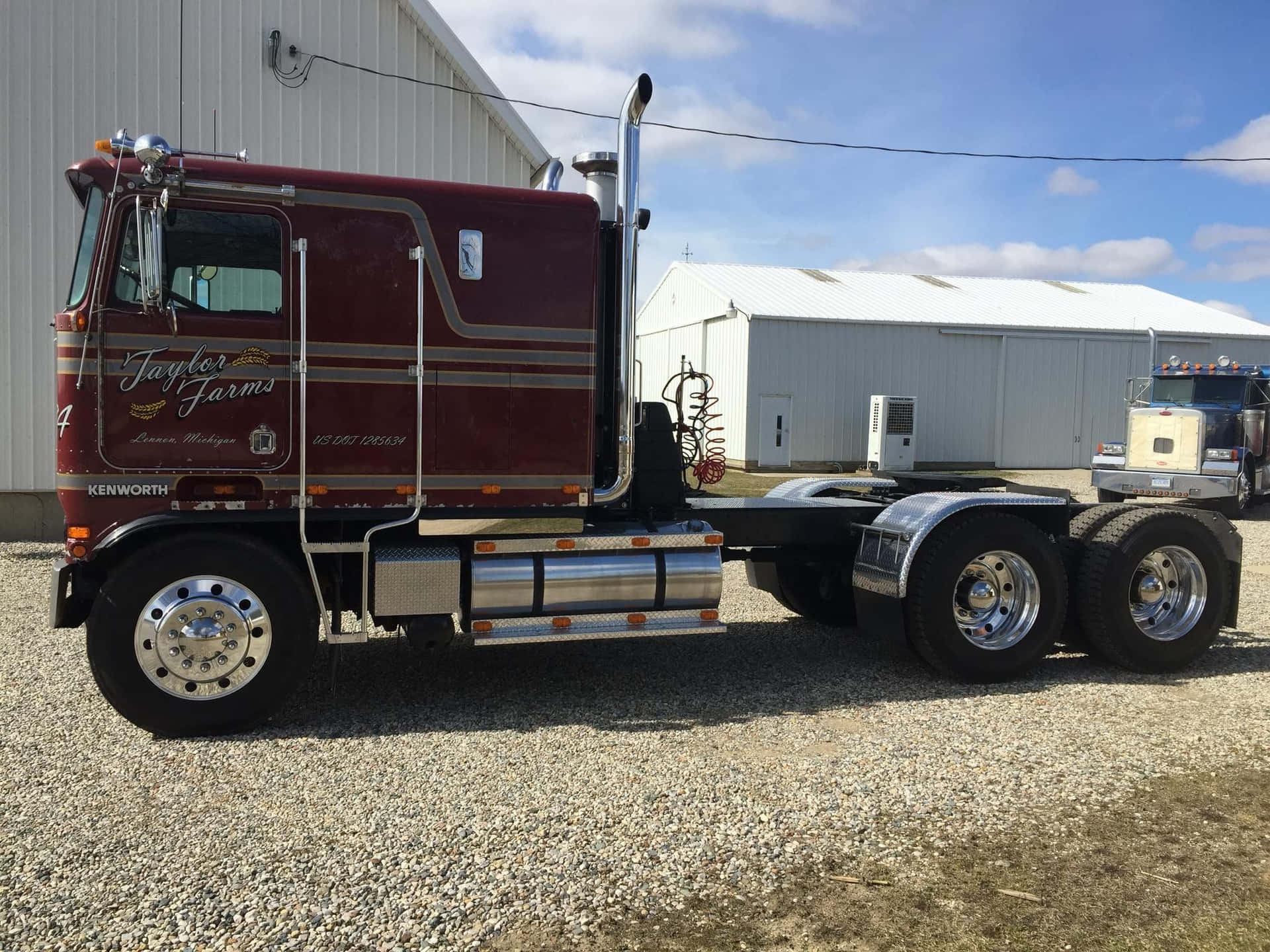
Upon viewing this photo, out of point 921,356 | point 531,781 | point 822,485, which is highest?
point 921,356

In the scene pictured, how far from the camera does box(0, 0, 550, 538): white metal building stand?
11227 mm

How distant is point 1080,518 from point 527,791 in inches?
184

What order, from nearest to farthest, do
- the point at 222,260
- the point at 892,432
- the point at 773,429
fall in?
1. the point at 222,260
2. the point at 892,432
3. the point at 773,429

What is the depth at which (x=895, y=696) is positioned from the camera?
6.30 metres

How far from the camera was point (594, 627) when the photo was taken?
6.01 meters

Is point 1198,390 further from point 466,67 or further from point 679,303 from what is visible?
Result: point 679,303

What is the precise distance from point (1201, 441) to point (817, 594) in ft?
37.0

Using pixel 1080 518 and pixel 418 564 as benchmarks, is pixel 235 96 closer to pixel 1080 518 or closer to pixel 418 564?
pixel 418 564

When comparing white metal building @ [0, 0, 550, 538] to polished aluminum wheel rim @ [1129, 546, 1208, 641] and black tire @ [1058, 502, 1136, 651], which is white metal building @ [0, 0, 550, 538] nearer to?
black tire @ [1058, 502, 1136, 651]

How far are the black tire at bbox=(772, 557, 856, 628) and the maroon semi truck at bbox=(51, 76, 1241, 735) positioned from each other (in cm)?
126

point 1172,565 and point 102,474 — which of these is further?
point 1172,565

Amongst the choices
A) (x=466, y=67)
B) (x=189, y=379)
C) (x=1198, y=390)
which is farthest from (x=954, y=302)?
(x=189, y=379)

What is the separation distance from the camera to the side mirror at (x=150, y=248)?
197 inches

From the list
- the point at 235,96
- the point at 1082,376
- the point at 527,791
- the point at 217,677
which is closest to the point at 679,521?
the point at 527,791
